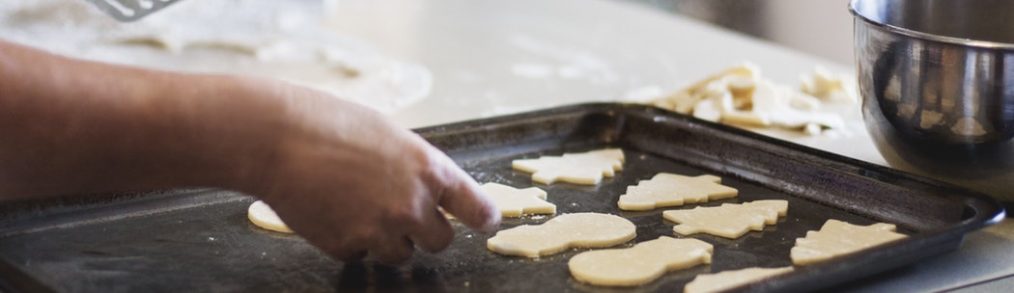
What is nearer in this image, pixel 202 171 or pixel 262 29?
pixel 202 171

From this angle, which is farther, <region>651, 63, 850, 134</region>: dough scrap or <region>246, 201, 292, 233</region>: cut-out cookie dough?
<region>651, 63, 850, 134</region>: dough scrap

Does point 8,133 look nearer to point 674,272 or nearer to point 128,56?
point 674,272

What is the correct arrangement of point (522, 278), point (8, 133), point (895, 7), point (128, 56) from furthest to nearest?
point (128, 56), point (895, 7), point (522, 278), point (8, 133)

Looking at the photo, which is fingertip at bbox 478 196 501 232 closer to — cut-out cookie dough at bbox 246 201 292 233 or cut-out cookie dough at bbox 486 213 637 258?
cut-out cookie dough at bbox 486 213 637 258

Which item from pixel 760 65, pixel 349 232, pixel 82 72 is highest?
pixel 82 72

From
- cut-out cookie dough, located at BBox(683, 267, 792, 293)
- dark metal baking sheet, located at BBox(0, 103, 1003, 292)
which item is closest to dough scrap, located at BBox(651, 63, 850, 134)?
dark metal baking sheet, located at BBox(0, 103, 1003, 292)

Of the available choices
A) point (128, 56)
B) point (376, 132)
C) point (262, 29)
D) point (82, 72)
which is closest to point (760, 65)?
point (262, 29)

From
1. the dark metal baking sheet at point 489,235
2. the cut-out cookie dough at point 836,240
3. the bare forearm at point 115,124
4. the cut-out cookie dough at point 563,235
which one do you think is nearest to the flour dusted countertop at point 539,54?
the dark metal baking sheet at point 489,235

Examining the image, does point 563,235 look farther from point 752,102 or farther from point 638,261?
point 752,102

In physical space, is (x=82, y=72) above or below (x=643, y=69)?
above
